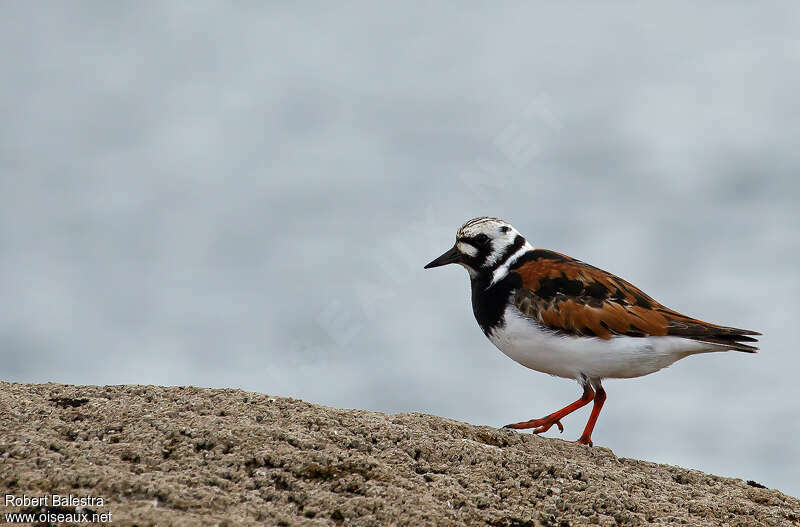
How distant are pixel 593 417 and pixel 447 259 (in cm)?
229

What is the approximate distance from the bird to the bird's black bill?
2.24 ft

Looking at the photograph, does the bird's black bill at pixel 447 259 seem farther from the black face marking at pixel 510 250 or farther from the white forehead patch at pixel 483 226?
the black face marking at pixel 510 250

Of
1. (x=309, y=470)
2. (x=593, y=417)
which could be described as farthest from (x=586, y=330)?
(x=309, y=470)

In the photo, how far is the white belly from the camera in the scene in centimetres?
827

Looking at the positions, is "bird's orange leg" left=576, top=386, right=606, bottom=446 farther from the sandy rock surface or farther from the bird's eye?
the bird's eye

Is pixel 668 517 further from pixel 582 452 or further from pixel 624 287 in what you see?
pixel 624 287

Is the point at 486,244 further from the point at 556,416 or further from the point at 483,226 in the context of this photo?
the point at 556,416

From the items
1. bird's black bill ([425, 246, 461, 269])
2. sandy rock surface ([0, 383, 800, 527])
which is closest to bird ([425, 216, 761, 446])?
bird's black bill ([425, 246, 461, 269])

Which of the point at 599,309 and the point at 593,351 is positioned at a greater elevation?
the point at 599,309

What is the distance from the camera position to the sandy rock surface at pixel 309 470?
17.5ft

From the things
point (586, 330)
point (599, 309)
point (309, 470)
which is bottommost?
point (309, 470)

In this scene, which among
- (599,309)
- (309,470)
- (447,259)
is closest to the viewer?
(309,470)

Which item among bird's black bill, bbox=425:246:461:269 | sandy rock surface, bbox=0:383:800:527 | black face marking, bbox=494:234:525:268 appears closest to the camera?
sandy rock surface, bbox=0:383:800:527

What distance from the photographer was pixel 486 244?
9.30m
